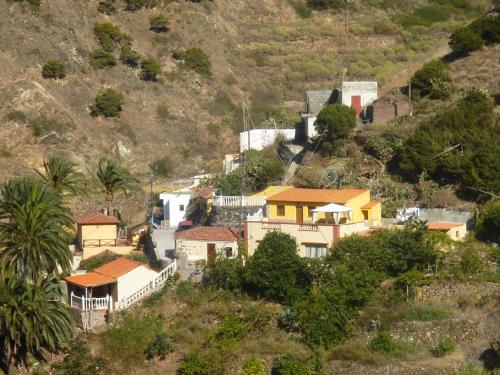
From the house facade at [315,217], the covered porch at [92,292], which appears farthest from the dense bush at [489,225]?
the covered porch at [92,292]

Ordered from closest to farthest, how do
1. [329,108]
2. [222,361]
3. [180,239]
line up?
[222,361] < [180,239] < [329,108]

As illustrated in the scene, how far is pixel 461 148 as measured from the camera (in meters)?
43.3

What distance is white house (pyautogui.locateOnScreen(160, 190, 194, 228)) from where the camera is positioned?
4672cm

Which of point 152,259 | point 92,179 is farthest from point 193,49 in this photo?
point 152,259

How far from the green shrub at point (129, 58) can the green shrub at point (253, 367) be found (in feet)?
126

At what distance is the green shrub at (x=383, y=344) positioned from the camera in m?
32.7

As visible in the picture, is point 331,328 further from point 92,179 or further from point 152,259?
point 92,179

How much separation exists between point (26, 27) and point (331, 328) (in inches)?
1546

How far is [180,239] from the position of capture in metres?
39.2

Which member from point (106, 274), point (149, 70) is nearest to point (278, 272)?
point (106, 274)

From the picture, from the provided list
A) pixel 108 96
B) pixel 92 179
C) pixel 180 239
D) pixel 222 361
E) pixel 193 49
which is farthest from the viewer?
pixel 193 49

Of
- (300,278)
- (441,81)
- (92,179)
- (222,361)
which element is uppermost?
(441,81)

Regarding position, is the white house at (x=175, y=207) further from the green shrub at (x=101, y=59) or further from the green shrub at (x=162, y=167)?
the green shrub at (x=101, y=59)

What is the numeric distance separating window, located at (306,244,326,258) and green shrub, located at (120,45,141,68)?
34.2 meters
